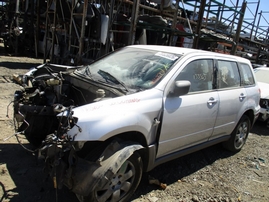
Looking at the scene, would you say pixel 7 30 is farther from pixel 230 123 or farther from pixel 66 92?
pixel 230 123

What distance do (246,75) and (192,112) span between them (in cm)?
204

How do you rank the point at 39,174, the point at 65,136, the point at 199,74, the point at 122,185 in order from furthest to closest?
the point at 199,74, the point at 39,174, the point at 122,185, the point at 65,136

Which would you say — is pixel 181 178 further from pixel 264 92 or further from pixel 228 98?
pixel 264 92

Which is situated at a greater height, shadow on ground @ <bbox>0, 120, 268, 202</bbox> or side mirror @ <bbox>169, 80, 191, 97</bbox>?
side mirror @ <bbox>169, 80, 191, 97</bbox>

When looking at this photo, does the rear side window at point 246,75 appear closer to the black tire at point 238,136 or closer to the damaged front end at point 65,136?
the black tire at point 238,136

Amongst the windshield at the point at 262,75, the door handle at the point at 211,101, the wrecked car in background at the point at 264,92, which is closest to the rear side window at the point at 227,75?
the door handle at the point at 211,101

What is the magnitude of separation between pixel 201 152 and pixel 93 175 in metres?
2.79

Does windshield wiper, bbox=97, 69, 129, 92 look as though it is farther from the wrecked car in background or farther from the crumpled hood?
the crumpled hood

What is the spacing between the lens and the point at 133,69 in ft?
10.9

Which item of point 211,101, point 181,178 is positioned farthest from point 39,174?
point 211,101

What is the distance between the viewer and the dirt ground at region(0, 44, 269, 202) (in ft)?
9.61

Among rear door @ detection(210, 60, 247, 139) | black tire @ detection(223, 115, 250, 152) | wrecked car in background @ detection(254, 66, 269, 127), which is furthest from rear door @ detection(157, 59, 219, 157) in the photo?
wrecked car in background @ detection(254, 66, 269, 127)

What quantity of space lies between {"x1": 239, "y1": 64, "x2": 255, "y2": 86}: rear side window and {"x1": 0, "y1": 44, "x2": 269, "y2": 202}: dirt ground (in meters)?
1.35

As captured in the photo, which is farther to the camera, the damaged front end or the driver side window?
the driver side window
